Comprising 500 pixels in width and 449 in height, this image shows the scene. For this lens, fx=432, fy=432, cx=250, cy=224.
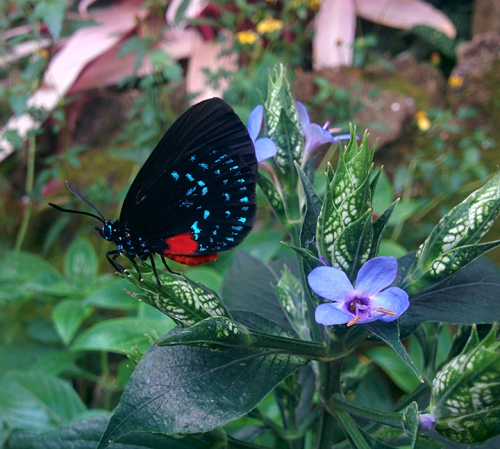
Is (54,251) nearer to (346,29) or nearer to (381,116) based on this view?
(381,116)

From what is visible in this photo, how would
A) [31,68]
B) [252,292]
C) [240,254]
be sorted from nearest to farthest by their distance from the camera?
[252,292], [240,254], [31,68]

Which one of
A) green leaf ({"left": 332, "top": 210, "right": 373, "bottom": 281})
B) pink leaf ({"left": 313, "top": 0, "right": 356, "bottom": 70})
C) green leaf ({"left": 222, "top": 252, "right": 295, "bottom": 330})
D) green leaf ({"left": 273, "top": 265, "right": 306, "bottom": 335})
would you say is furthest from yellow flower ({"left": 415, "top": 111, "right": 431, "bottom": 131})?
green leaf ({"left": 332, "top": 210, "right": 373, "bottom": 281})

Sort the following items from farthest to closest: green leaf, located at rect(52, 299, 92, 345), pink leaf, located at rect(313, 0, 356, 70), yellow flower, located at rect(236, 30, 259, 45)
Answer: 1. pink leaf, located at rect(313, 0, 356, 70)
2. yellow flower, located at rect(236, 30, 259, 45)
3. green leaf, located at rect(52, 299, 92, 345)

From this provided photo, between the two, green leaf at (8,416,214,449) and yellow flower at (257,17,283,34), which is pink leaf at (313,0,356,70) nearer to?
yellow flower at (257,17,283,34)

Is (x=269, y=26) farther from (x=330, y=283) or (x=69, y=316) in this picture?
(x=330, y=283)

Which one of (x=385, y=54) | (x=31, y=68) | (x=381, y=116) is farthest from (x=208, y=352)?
(x=385, y=54)

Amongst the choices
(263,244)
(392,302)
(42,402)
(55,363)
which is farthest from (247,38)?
(392,302)

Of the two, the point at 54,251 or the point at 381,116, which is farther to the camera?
the point at 381,116
